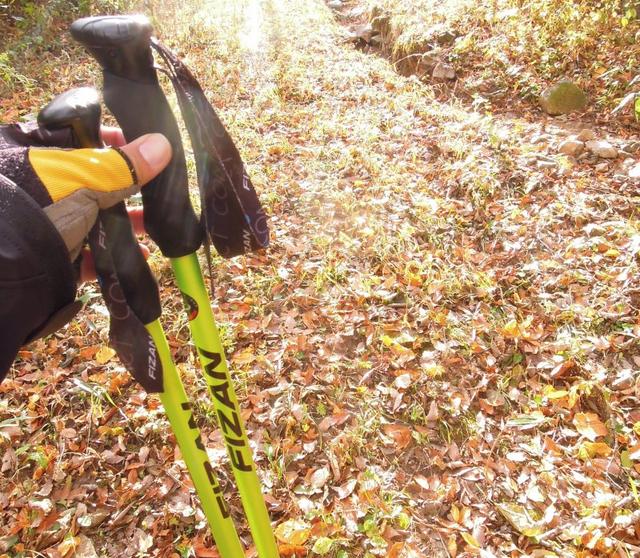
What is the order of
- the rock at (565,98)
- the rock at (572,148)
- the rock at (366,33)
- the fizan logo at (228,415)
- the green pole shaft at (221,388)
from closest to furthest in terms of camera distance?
1. the green pole shaft at (221,388)
2. the fizan logo at (228,415)
3. the rock at (572,148)
4. the rock at (565,98)
5. the rock at (366,33)

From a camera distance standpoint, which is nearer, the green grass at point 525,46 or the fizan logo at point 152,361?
the fizan logo at point 152,361

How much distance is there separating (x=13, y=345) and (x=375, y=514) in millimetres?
1959

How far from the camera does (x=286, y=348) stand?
312cm

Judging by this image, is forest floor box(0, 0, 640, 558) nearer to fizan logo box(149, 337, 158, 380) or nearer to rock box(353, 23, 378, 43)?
fizan logo box(149, 337, 158, 380)

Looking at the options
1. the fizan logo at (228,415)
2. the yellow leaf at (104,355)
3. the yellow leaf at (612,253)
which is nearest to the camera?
A: the fizan logo at (228,415)

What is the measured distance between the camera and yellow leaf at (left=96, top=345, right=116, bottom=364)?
3043 mm

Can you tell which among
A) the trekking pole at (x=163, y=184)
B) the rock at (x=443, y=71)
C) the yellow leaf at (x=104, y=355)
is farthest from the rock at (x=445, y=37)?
the trekking pole at (x=163, y=184)

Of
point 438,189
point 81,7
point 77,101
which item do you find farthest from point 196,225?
point 81,7

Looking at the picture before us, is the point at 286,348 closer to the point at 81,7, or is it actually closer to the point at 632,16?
the point at 632,16

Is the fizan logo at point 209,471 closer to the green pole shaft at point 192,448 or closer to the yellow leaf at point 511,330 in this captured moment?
the green pole shaft at point 192,448

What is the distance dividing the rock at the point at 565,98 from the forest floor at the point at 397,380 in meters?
0.53

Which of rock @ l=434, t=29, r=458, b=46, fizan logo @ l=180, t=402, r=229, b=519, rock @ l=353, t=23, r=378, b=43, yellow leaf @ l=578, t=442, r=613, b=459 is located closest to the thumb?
fizan logo @ l=180, t=402, r=229, b=519

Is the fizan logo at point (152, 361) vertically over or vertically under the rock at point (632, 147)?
over

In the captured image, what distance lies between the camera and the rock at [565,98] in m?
5.18
